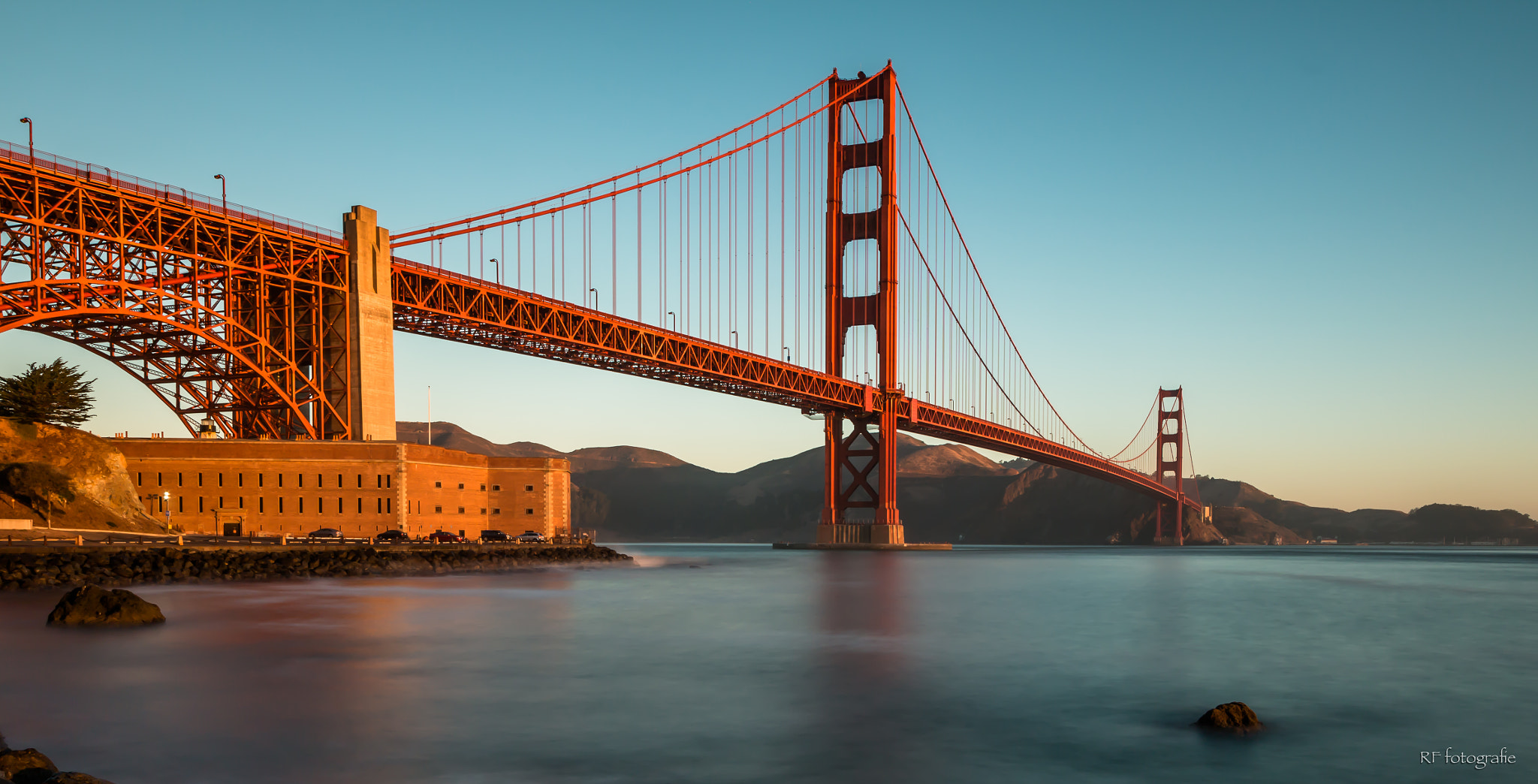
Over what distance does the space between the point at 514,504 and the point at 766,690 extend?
175 ft

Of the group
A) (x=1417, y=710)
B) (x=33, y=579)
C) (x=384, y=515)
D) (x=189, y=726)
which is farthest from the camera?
(x=384, y=515)

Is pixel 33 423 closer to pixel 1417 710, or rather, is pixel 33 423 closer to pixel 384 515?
pixel 384 515

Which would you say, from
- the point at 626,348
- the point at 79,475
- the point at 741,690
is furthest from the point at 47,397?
the point at 741,690

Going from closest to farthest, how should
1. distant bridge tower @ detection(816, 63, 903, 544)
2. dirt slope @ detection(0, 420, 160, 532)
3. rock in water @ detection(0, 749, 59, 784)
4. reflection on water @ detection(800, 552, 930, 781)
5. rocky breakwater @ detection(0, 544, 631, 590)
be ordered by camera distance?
rock in water @ detection(0, 749, 59, 784) < reflection on water @ detection(800, 552, 930, 781) < rocky breakwater @ detection(0, 544, 631, 590) < dirt slope @ detection(0, 420, 160, 532) < distant bridge tower @ detection(816, 63, 903, 544)

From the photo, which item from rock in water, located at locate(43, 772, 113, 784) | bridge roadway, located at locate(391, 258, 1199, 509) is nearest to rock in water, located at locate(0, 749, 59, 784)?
rock in water, located at locate(43, 772, 113, 784)

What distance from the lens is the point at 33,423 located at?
48.5 meters

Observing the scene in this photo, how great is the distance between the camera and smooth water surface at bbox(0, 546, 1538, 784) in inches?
518

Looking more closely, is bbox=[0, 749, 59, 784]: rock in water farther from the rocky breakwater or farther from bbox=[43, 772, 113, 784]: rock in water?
the rocky breakwater

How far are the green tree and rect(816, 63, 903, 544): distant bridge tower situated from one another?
2000 inches

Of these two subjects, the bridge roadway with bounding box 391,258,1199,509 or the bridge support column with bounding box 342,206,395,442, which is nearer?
the bridge support column with bounding box 342,206,395,442

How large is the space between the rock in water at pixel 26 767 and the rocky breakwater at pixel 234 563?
25044 mm

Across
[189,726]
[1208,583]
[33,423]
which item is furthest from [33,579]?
[1208,583]

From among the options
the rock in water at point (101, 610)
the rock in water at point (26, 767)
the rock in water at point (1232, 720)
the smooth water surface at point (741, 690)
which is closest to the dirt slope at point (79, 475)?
the smooth water surface at point (741, 690)

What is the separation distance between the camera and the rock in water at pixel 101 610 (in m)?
23.8
